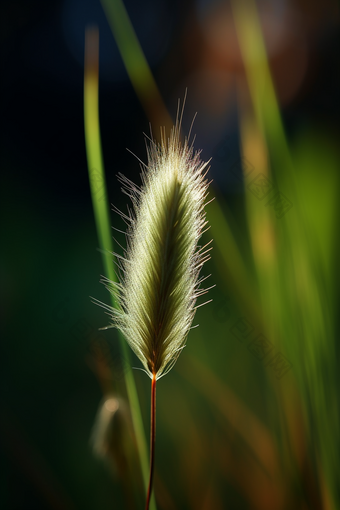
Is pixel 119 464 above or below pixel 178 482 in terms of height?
→ above

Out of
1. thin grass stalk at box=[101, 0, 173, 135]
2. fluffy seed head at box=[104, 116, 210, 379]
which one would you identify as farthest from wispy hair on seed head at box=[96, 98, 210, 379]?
thin grass stalk at box=[101, 0, 173, 135]

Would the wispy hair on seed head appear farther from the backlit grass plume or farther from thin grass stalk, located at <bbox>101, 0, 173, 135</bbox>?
thin grass stalk, located at <bbox>101, 0, 173, 135</bbox>

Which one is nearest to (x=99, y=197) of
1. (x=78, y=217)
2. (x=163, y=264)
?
(x=163, y=264)

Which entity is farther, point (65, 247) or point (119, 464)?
point (65, 247)

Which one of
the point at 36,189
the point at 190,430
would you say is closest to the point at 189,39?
the point at 36,189

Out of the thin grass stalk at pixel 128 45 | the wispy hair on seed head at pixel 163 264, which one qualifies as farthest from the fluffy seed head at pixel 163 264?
the thin grass stalk at pixel 128 45

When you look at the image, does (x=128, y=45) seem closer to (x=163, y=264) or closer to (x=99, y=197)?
(x=99, y=197)

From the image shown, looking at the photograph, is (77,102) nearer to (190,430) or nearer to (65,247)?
(65,247)

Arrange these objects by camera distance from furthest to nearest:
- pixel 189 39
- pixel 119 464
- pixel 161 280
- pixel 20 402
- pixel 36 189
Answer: pixel 189 39
pixel 36 189
pixel 20 402
pixel 119 464
pixel 161 280
